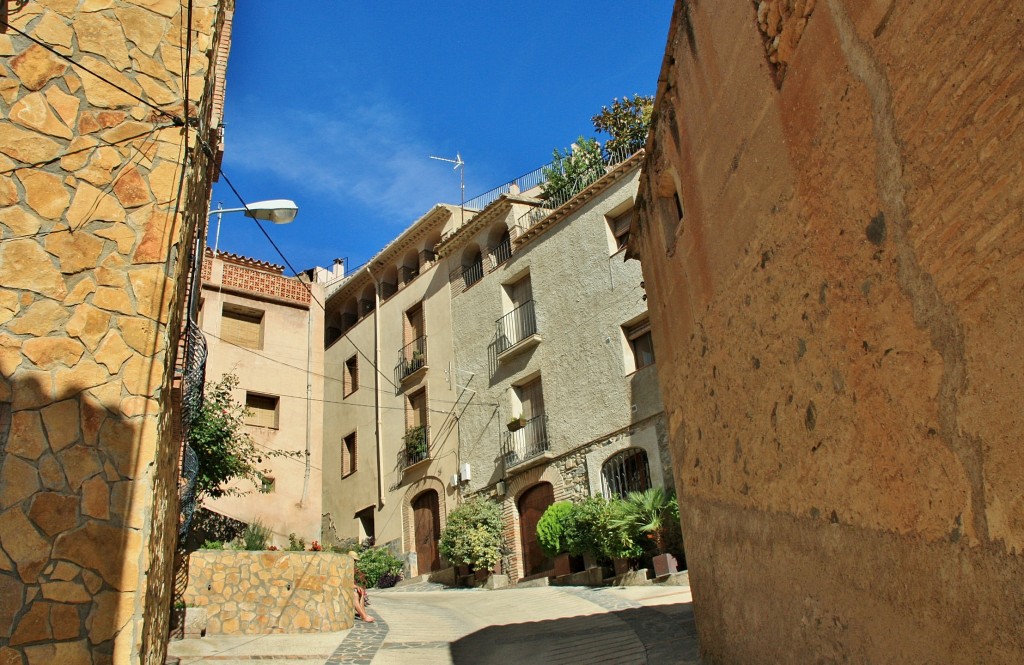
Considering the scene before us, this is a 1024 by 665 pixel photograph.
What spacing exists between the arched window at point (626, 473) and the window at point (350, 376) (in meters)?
11.9

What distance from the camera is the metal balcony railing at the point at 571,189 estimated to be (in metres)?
22.1

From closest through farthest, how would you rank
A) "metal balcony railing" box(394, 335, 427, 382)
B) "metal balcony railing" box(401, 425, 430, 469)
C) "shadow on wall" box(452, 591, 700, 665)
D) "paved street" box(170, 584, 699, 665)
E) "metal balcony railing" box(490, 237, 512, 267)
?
"shadow on wall" box(452, 591, 700, 665) < "paved street" box(170, 584, 699, 665) < "metal balcony railing" box(490, 237, 512, 267) < "metal balcony railing" box(401, 425, 430, 469) < "metal balcony railing" box(394, 335, 427, 382)

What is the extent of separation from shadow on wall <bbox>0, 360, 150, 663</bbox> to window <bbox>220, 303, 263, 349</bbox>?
1629cm

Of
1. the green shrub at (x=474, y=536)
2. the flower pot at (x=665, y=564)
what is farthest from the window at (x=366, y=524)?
the flower pot at (x=665, y=564)

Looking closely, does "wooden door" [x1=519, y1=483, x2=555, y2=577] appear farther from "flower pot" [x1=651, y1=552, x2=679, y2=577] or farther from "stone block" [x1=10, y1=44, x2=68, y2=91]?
"stone block" [x1=10, y1=44, x2=68, y2=91]

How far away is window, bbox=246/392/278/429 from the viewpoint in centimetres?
2056

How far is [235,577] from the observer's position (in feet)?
36.9

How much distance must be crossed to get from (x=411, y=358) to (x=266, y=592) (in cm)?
1470

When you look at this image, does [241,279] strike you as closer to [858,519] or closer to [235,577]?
[235,577]

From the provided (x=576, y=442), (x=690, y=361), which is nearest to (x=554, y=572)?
(x=576, y=442)

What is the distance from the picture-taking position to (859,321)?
4.14 metres

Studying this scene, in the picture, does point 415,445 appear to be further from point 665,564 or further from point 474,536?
point 665,564

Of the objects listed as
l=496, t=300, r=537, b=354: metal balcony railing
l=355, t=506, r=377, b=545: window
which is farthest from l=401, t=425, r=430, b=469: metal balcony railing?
l=496, t=300, r=537, b=354: metal balcony railing

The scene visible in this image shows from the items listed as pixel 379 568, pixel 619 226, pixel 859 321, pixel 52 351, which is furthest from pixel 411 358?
pixel 859 321
